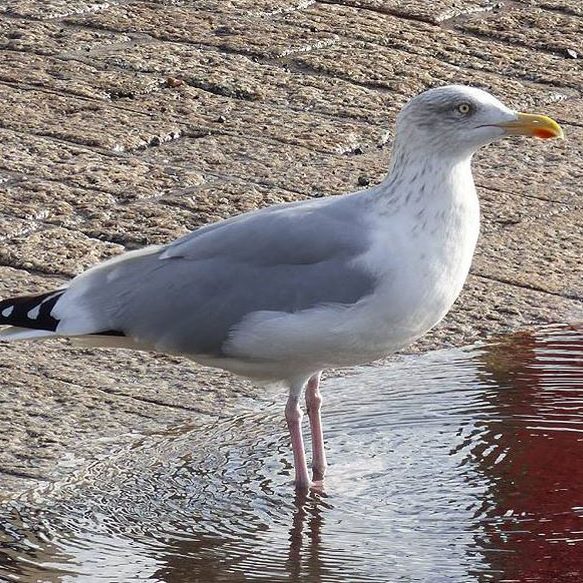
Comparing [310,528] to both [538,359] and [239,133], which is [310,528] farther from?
[239,133]

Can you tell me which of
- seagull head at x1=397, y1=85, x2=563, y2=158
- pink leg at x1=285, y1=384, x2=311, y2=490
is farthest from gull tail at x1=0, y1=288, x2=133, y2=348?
seagull head at x1=397, y1=85, x2=563, y2=158

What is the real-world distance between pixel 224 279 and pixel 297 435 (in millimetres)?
477

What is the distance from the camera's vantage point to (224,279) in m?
4.24

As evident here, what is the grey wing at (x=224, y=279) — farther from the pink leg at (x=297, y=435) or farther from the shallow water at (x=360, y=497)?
the shallow water at (x=360, y=497)

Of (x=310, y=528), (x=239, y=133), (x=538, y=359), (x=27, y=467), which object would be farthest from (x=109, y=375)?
(x=239, y=133)

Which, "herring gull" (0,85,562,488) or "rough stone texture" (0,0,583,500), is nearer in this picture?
"herring gull" (0,85,562,488)

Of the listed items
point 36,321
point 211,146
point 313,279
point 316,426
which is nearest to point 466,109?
point 313,279

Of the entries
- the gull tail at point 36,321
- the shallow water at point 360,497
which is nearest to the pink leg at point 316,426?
the shallow water at point 360,497

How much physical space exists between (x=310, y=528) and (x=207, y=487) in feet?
1.06

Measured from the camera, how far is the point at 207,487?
4289mm

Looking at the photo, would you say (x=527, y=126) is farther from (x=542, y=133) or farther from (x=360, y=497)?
(x=360, y=497)

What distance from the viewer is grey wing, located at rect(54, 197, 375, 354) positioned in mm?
4141

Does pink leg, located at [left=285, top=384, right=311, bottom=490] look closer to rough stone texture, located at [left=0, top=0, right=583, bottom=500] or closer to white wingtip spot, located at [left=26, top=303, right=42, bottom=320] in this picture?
rough stone texture, located at [left=0, top=0, right=583, bottom=500]

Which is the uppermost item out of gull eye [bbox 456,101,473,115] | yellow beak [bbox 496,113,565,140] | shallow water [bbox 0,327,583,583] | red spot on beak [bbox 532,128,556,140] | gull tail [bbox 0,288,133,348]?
gull eye [bbox 456,101,473,115]
